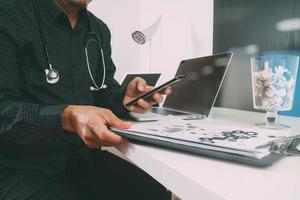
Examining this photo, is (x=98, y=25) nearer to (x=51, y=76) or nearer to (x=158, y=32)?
(x=51, y=76)

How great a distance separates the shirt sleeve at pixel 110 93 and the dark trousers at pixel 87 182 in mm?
163

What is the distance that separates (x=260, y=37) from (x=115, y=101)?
61 centimetres

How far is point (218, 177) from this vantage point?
38cm

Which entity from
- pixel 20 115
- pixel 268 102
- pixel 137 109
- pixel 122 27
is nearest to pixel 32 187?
pixel 20 115

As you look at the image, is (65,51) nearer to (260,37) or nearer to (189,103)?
(189,103)

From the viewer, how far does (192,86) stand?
1.13m

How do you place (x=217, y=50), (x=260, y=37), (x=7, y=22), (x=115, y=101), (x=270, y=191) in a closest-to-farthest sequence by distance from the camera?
(x=270, y=191) → (x=7, y=22) → (x=115, y=101) → (x=260, y=37) → (x=217, y=50)

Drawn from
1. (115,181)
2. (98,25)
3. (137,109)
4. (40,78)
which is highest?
(98,25)

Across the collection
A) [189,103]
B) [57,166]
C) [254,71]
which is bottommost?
[57,166]

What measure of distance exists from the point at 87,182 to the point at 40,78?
0.33 m

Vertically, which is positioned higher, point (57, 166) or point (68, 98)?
point (68, 98)

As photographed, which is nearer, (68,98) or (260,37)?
(68,98)

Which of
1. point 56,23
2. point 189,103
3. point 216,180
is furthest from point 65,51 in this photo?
point 216,180

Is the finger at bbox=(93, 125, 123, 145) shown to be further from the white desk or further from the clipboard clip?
the clipboard clip
